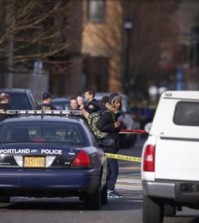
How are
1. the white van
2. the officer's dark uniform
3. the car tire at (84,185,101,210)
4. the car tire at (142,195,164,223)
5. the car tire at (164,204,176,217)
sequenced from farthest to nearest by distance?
the officer's dark uniform, the car tire at (84,185,101,210), the car tire at (164,204,176,217), the car tire at (142,195,164,223), the white van

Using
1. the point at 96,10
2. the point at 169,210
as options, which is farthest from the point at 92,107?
the point at 96,10

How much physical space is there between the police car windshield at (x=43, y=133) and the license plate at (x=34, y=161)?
0.46m

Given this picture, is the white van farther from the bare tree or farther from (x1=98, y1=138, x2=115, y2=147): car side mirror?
the bare tree

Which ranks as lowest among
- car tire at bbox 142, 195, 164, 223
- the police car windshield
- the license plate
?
car tire at bbox 142, 195, 164, 223

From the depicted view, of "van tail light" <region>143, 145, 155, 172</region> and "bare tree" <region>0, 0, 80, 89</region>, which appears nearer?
"van tail light" <region>143, 145, 155, 172</region>

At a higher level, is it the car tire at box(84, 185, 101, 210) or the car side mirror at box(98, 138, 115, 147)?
the car side mirror at box(98, 138, 115, 147)

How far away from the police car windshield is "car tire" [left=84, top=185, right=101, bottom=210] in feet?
2.33

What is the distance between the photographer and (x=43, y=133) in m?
15.2

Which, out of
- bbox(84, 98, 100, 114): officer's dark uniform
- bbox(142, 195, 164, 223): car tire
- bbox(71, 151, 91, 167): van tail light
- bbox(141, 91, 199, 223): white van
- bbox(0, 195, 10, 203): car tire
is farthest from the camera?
bbox(84, 98, 100, 114): officer's dark uniform

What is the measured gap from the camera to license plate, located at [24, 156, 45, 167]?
47.8ft

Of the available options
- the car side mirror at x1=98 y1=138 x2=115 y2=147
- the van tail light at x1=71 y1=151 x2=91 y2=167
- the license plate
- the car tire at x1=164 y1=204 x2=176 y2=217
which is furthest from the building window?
the car tire at x1=164 y1=204 x2=176 y2=217

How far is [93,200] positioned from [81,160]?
872mm

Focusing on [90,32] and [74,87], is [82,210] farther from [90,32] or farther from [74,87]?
[90,32]

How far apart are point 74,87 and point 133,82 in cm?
820
